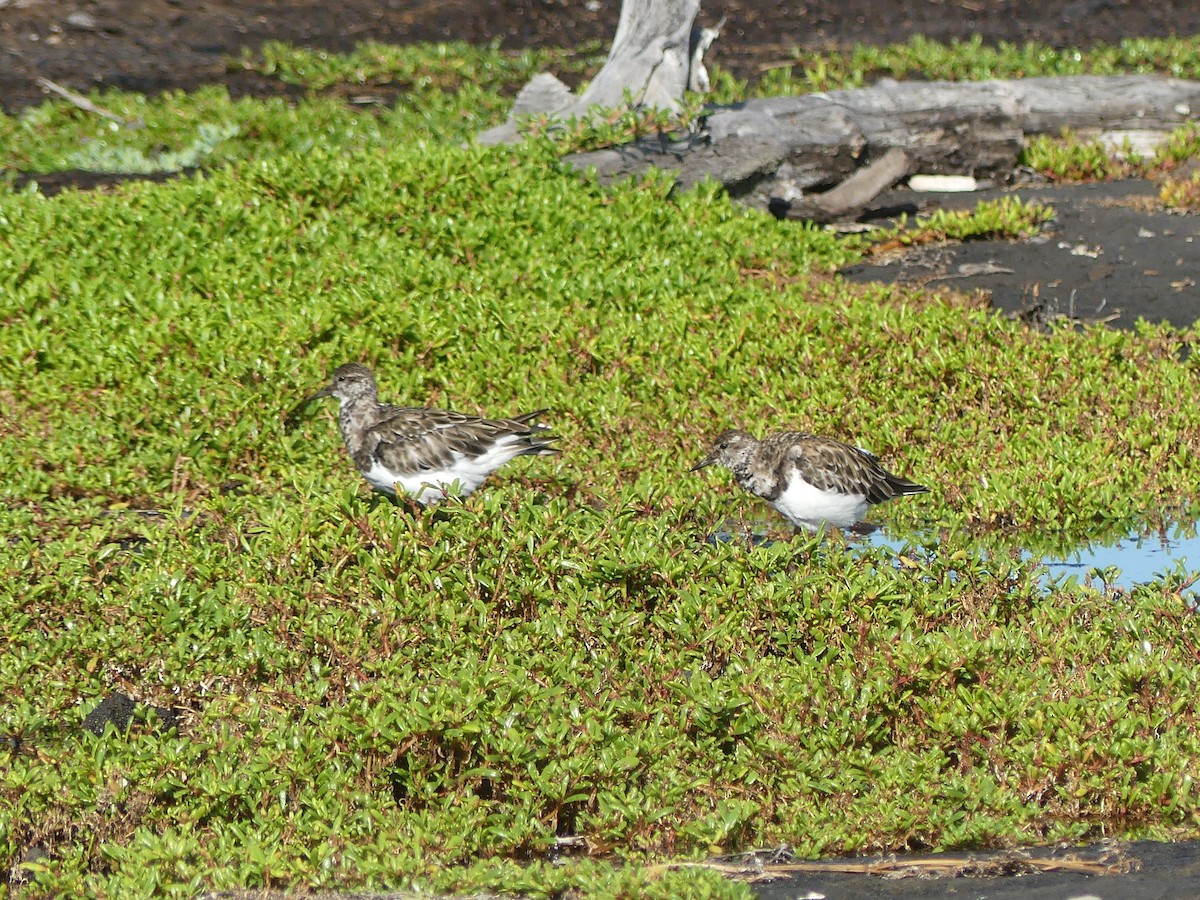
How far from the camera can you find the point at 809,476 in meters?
8.70

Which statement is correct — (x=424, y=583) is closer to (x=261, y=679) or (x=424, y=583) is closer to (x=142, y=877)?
(x=261, y=679)

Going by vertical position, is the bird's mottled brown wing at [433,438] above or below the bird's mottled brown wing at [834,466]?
above

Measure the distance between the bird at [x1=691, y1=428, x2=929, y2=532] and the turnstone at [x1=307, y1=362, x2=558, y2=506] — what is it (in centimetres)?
120

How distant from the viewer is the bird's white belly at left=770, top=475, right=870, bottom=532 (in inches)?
343

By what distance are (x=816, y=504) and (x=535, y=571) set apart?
200cm

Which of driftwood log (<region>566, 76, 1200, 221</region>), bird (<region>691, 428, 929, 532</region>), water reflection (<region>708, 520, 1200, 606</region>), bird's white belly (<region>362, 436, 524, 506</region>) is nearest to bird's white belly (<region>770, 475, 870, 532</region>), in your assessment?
bird (<region>691, 428, 929, 532</region>)

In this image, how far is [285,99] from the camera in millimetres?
19219

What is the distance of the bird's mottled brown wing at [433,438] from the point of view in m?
8.91

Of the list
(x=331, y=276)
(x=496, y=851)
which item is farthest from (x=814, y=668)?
(x=331, y=276)

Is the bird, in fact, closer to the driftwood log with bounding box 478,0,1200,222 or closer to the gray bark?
the driftwood log with bounding box 478,0,1200,222

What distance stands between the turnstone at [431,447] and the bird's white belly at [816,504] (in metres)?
1.52

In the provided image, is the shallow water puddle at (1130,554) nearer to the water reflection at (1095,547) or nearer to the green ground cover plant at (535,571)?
the water reflection at (1095,547)

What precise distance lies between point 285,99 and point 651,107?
644cm

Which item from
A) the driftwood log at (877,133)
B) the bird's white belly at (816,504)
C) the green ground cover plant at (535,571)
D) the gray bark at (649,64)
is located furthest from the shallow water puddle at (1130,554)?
the gray bark at (649,64)
